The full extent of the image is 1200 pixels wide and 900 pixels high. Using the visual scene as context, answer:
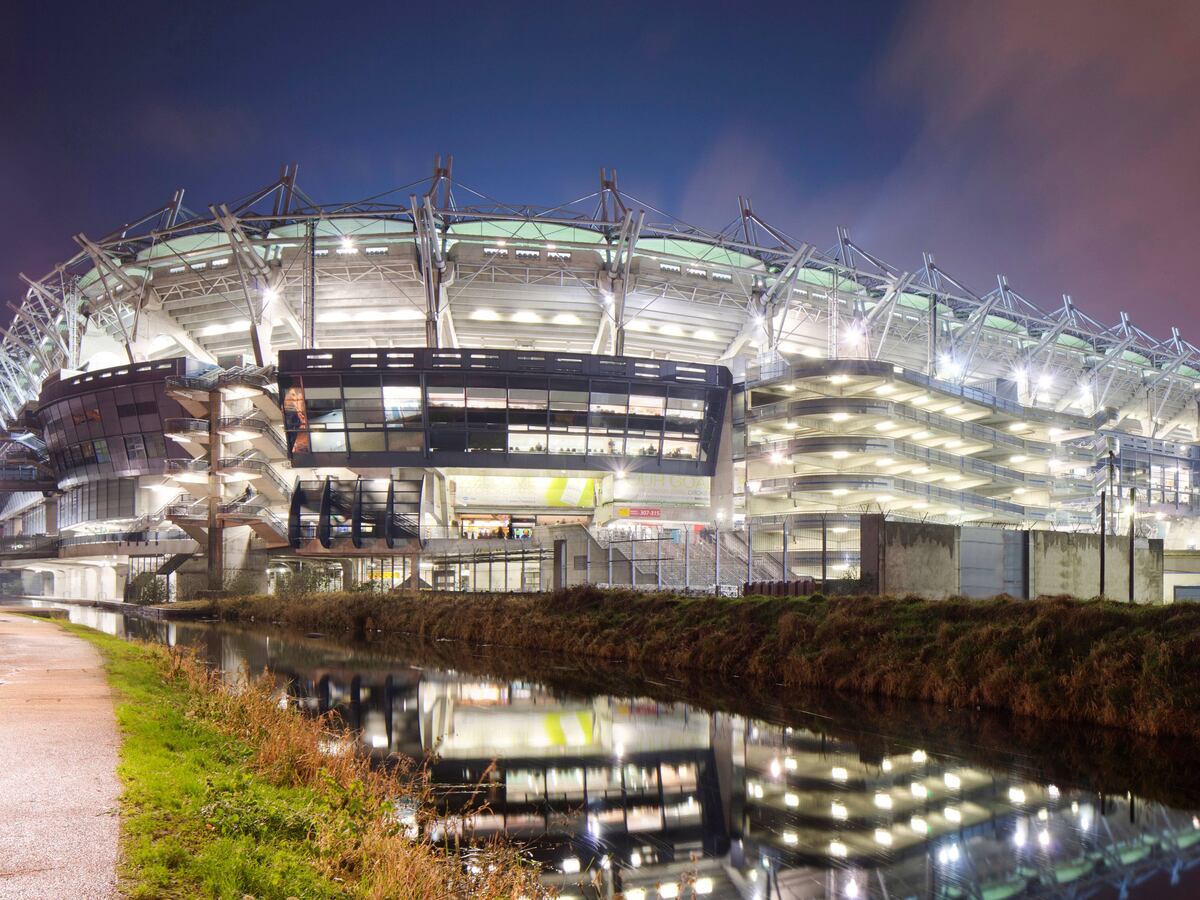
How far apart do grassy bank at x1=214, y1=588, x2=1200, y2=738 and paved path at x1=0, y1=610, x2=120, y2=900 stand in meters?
15.9

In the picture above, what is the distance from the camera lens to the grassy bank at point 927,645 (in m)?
15.7

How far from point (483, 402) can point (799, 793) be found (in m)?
58.3

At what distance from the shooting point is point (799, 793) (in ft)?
39.2

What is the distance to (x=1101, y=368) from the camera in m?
104

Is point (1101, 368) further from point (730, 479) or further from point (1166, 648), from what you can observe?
point (1166, 648)

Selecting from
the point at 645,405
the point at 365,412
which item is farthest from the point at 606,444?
the point at 365,412

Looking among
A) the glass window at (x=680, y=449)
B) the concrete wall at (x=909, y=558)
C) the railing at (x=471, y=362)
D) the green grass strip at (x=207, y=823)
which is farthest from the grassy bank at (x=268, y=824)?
the glass window at (x=680, y=449)

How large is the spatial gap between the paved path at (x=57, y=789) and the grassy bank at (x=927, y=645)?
52.3 ft

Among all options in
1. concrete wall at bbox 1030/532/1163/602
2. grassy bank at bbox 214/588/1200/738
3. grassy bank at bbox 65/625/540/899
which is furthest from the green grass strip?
concrete wall at bbox 1030/532/1163/602

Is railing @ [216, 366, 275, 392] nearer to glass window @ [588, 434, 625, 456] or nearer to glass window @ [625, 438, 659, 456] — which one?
glass window @ [588, 434, 625, 456]

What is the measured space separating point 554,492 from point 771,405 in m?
20.4

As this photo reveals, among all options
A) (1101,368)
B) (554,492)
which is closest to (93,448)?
(554,492)

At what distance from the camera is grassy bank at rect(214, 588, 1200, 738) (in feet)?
51.6

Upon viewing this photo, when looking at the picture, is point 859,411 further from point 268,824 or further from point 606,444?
point 268,824
